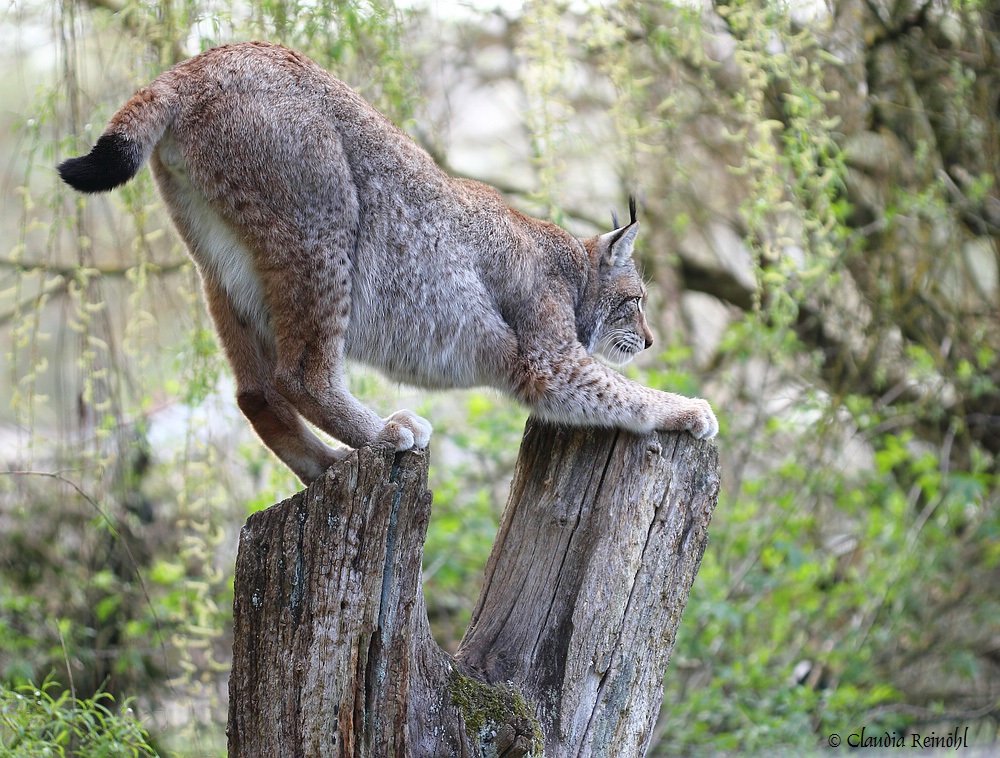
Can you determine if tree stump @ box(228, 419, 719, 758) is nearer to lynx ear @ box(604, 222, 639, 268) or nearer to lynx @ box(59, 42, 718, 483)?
lynx @ box(59, 42, 718, 483)

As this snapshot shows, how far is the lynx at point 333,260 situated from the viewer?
3660 mm

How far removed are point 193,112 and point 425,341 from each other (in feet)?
4.22

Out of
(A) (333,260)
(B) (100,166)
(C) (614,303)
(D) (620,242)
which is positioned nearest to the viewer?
(B) (100,166)

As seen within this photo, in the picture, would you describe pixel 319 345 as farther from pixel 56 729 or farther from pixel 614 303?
pixel 56 729

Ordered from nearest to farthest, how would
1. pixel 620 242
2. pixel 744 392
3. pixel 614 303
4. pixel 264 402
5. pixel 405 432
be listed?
pixel 405 432 → pixel 264 402 → pixel 620 242 → pixel 614 303 → pixel 744 392

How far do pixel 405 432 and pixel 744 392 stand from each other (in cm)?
602

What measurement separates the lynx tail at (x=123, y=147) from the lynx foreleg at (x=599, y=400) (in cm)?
174

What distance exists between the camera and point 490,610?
3.86 meters

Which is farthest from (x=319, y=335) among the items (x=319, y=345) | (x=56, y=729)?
(x=56, y=729)

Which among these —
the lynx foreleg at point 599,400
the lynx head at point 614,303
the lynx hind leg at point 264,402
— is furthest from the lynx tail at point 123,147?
the lynx head at point 614,303

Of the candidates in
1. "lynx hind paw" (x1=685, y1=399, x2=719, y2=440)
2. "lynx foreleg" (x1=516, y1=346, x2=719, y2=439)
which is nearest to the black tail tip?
"lynx foreleg" (x1=516, y1=346, x2=719, y2=439)

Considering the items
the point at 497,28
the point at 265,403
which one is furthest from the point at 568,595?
the point at 497,28

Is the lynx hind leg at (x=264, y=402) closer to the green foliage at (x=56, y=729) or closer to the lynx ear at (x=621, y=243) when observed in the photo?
the green foliage at (x=56, y=729)

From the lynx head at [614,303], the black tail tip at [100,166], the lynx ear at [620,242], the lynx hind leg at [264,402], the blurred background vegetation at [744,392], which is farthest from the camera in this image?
the blurred background vegetation at [744,392]
